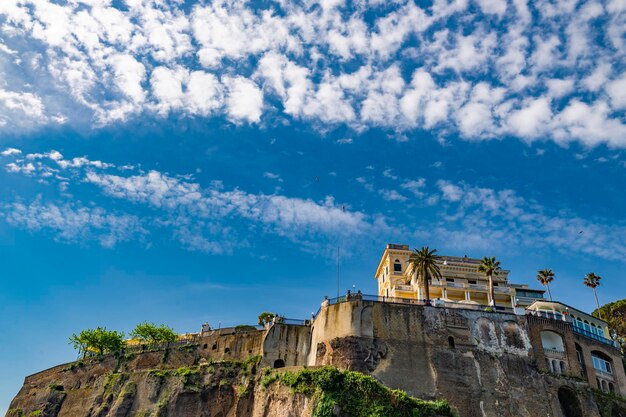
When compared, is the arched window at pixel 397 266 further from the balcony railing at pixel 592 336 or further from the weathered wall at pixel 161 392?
the weathered wall at pixel 161 392

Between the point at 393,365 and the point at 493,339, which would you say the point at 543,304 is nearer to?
the point at 493,339

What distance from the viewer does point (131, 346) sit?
2322 inches

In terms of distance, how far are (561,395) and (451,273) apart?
17.2 meters

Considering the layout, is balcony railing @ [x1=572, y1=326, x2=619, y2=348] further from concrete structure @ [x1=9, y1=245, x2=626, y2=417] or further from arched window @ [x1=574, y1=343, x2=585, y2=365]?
arched window @ [x1=574, y1=343, x2=585, y2=365]

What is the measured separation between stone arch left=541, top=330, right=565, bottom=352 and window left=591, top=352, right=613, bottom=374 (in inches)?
162

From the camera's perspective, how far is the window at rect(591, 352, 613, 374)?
168 ft

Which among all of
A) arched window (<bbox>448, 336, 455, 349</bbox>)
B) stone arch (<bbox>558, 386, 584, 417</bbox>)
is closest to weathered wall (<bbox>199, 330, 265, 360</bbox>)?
arched window (<bbox>448, 336, 455, 349</bbox>)

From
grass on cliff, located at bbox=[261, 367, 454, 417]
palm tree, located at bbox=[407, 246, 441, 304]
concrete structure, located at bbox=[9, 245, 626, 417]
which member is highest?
palm tree, located at bbox=[407, 246, 441, 304]

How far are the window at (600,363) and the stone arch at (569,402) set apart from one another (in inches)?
201

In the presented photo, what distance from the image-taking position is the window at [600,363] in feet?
168

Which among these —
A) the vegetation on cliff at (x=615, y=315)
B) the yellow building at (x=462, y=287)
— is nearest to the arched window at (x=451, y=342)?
the yellow building at (x=462, y=287)

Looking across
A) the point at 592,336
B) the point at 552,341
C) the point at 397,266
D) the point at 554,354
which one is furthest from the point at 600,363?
the point at 397,266

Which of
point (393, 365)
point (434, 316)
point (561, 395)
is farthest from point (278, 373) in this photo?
point (561, 395)

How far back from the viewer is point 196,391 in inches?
1959
